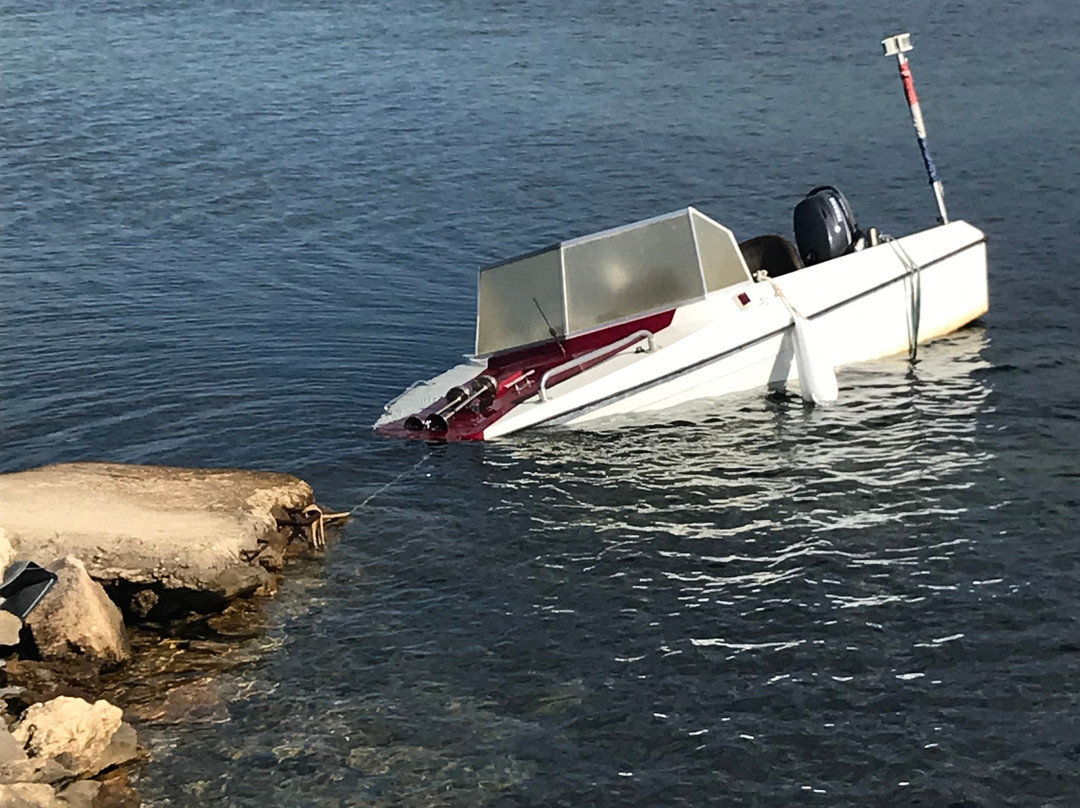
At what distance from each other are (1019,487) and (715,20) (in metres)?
24.7

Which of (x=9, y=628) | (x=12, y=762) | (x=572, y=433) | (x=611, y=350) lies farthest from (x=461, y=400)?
(x=12, y=762)

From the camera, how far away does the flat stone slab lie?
12.0m

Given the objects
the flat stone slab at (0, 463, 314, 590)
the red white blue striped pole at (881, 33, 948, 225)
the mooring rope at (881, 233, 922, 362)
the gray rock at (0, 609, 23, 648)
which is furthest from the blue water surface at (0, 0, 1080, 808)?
the red white blue striped pole at (881, 33, 948, 225)

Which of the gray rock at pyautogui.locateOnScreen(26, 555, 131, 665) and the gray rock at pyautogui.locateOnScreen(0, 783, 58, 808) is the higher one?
the gray rock at pyautogui.locateOnScreen(26, 555, 131, 665)

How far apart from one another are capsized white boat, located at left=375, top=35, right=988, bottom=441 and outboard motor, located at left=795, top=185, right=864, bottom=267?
630 mm

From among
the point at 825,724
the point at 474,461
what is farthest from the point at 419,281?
the point at 825,724

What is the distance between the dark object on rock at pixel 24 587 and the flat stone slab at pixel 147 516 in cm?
48

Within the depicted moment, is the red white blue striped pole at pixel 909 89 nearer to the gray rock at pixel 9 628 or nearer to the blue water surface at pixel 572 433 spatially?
the blue water surface at pixel 572 433

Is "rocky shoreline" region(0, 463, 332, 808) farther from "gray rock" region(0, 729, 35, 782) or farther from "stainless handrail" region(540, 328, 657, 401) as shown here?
"stainless handrail" region(540, 328, 657, 401)

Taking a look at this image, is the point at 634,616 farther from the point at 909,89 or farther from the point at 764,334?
the point at 909,89

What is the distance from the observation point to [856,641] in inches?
466

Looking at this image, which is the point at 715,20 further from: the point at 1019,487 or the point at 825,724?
the point at 825,724

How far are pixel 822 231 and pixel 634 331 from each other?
3.28 meters

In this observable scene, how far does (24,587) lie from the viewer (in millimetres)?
11391
